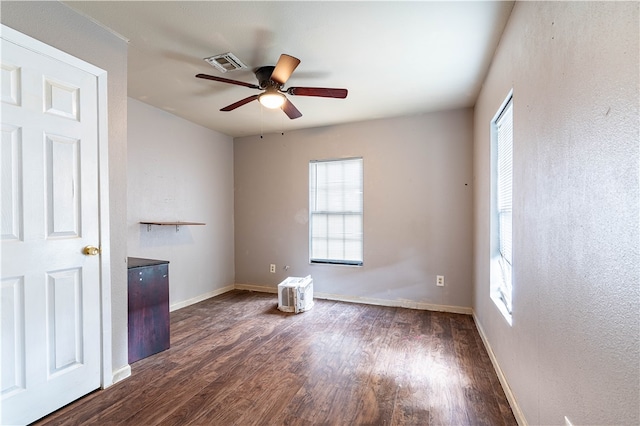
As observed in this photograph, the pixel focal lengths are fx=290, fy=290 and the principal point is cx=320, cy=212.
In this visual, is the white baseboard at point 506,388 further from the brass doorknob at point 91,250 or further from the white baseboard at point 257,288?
the white baseboard at point 257,288

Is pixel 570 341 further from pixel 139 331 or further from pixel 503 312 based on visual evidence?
pixel 139 331

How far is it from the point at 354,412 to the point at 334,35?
2.55 metres

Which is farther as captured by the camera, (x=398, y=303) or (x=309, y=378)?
(x=398, y=303)

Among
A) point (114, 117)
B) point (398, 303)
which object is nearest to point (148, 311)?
point (114, 117)

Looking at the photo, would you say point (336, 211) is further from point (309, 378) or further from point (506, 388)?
point (506, 388)

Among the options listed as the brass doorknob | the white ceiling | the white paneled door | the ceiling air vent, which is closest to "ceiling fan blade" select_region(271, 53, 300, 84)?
the white ceiling

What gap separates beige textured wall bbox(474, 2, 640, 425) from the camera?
791mm

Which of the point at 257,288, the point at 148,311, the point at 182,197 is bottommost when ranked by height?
the point at 257,288

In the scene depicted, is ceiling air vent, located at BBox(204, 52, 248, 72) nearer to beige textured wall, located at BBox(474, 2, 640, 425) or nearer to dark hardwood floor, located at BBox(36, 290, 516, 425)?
beige textured wall, located at BBox(474, 2, 640, 425)

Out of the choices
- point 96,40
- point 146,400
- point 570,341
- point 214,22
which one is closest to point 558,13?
point 570,341

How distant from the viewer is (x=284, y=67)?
2.20 m

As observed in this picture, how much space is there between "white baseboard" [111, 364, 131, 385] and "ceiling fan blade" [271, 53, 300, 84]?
8.21 ft

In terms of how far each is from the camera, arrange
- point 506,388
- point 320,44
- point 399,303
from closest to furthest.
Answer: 1. point 506,388
2. point 320,44
3. point 399,303

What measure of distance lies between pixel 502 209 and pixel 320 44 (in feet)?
6.36
